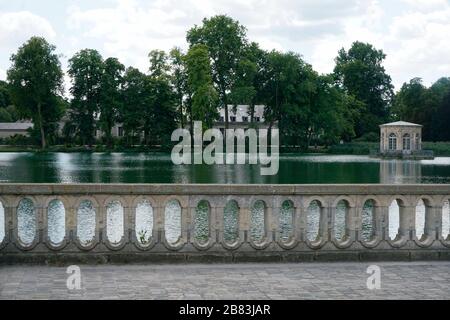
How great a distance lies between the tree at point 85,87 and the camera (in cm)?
8088

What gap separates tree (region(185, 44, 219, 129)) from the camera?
235 ft

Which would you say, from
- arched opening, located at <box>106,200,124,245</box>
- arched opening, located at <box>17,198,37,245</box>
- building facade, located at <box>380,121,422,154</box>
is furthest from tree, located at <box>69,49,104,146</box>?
arched opening, located at <box>106,200,124,245</box>

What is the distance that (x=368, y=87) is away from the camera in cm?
10169

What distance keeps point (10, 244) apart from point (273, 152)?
7834 cm

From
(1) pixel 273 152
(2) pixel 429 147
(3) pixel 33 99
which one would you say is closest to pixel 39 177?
(3) pixel 33 99

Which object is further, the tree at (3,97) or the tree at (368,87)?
the tree at (3,97)

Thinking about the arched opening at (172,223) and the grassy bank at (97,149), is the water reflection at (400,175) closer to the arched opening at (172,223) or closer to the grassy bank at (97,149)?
the arched opening at (172,223)

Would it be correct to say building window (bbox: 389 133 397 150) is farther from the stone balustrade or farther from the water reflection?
the stone balustrade

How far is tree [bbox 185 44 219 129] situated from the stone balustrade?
2518 inches

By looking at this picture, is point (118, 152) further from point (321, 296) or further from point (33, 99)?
point (321, 296)

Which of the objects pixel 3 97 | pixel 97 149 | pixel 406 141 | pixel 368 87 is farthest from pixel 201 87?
pixel 3 97

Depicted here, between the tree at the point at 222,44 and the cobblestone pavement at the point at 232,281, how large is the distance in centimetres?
7278

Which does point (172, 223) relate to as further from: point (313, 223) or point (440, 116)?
point (440, 116)

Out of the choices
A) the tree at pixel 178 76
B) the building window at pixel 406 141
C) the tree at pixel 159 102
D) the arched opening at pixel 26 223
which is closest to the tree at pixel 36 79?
the tree at pixel 159 102
